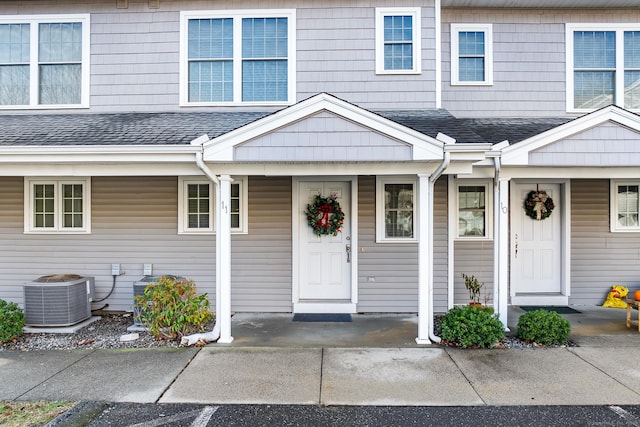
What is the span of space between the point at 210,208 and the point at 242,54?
2603mm

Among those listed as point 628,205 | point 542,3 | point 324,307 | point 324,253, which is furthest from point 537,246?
point 542,3

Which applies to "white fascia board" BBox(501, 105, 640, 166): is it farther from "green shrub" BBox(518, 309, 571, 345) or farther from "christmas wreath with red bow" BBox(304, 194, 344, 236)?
"christmas wreath with red bow" BBox(304, 194, 344, 236)

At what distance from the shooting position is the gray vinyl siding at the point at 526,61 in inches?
267

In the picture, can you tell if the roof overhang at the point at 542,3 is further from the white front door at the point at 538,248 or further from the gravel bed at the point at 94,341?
the gravel bed at the point at 94,341

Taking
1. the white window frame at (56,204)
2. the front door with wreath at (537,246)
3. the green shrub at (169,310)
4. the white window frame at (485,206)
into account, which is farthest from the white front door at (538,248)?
the white window frame at (56,204)

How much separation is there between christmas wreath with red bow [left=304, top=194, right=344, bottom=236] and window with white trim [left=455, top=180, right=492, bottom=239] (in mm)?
2063

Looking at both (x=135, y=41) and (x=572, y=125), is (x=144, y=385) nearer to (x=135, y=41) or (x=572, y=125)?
(x=135, y=41)

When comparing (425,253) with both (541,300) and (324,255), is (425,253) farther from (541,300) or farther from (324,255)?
(541,300)

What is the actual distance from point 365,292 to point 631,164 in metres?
4.09

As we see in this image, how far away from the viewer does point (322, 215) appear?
21.1 ft

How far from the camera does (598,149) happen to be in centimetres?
518

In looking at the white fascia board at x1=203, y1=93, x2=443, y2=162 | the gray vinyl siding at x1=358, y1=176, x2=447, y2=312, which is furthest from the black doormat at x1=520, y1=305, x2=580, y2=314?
the white fascia board at x1=203, y1=93, x2=443, y2=162

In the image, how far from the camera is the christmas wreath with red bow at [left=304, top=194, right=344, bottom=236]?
6.41 m

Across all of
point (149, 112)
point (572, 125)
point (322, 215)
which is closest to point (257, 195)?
point (322, 215)
